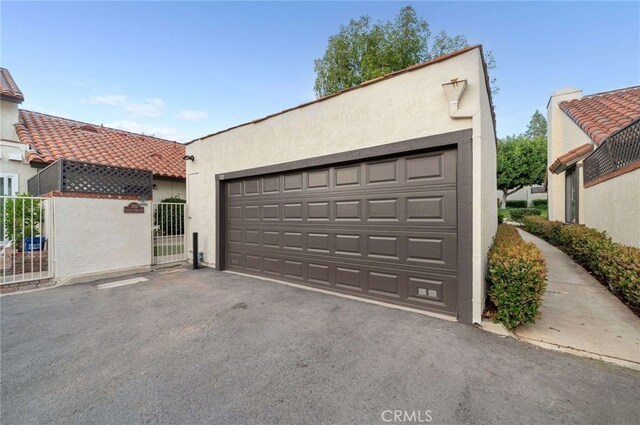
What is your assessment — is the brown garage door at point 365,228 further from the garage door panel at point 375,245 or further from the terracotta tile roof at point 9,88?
the terracotta tile roof at point 9,88

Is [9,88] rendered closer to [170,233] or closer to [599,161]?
[170,233]

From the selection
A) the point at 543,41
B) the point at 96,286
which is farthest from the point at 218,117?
the point at 543,41

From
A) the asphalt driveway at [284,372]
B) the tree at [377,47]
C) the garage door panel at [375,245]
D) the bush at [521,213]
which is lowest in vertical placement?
the asphalt driveway at [284,372]

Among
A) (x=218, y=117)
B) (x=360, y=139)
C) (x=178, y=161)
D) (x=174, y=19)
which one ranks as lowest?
(x=360, y=139)

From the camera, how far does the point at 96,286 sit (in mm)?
5395

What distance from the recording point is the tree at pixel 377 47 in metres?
12.2

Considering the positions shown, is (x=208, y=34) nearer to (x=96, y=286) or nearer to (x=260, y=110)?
(x=260, y=110)

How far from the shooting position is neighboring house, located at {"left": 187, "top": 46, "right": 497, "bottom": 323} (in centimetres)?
345

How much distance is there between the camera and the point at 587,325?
3.26 meters

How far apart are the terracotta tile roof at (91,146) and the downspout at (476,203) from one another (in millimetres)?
10566

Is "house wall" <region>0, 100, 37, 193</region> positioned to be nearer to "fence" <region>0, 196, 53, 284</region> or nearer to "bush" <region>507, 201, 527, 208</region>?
"fence" <region>0, 196, 53, 284</region>

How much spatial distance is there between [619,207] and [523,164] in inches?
991

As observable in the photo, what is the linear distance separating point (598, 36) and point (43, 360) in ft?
46.2

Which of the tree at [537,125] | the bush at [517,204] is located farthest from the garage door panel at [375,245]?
the tree at [537,125]
